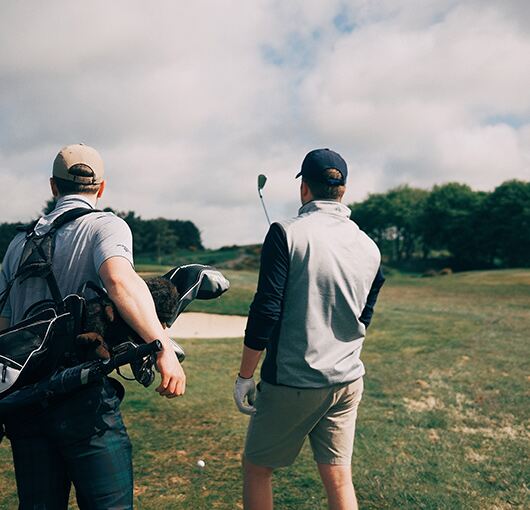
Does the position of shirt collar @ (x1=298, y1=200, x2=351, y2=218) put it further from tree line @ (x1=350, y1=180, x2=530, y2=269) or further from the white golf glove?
tree line @ (x1=350, y1=180, x2=530, y2=269)

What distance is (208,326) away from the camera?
1738 centimetres

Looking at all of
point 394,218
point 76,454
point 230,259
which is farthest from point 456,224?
point 76,454

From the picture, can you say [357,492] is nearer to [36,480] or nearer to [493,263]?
[36,480]

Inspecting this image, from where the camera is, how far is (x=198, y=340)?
13.4 meters

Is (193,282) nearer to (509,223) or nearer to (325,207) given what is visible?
(325,207)

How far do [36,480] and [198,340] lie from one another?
426 inches

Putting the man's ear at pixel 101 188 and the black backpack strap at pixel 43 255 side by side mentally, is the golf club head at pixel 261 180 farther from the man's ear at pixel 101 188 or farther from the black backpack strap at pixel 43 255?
the black backpack strap at pixel 43 255

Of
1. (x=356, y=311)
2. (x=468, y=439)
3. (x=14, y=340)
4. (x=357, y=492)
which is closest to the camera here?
(x=14, y=340)

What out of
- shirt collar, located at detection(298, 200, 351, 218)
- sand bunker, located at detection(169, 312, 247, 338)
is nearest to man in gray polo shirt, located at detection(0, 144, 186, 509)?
shirt collar, located at detection(298, 200, 351, 218)

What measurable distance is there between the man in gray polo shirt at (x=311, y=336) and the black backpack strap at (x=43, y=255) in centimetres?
107

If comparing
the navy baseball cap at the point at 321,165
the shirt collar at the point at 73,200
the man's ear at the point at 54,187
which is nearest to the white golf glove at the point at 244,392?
the navy baseball cap at the point at 321,165

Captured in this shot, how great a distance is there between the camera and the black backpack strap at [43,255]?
8.84 feet

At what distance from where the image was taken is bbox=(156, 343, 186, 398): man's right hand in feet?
8.38

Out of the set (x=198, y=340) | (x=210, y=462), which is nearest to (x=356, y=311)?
(x=210, y=462)
